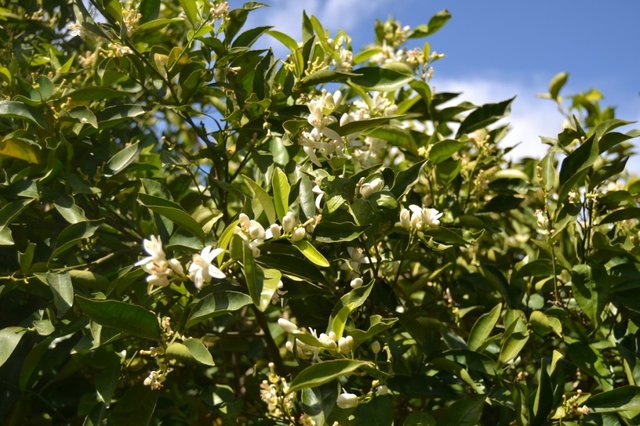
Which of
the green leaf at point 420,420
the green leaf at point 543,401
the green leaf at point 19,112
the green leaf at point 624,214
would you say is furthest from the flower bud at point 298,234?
the green leaf at point 624,214

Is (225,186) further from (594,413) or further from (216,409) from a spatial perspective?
(594,413)

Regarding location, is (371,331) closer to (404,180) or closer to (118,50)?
(404,180)

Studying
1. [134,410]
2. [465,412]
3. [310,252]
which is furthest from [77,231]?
[465,412]

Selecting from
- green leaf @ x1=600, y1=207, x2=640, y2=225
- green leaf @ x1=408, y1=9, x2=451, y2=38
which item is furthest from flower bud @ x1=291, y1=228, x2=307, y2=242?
green leaf @ x1=408, y1=9, x2=451, y2=38

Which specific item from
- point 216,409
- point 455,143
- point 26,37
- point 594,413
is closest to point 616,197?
point 455,143

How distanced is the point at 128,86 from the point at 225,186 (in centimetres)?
48

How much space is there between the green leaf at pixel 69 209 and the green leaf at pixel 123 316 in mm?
304

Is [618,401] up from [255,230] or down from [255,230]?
down

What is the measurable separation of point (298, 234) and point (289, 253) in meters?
0.11

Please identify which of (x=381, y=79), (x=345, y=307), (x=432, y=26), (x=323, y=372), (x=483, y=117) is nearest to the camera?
(x=323, y=372)

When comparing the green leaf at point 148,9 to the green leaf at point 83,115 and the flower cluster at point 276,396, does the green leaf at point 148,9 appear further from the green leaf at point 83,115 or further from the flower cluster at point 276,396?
the flower cluster at point 276,396

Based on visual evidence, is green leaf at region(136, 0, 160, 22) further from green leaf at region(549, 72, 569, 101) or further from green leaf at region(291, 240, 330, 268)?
green leaf at region(549, 72, 569, 101)

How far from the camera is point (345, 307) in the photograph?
3.90ft

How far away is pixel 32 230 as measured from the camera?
1642mm
